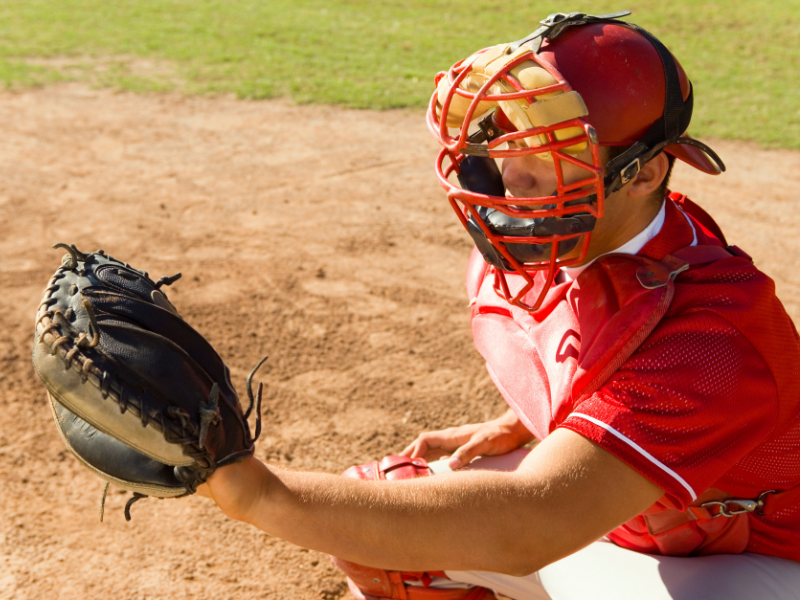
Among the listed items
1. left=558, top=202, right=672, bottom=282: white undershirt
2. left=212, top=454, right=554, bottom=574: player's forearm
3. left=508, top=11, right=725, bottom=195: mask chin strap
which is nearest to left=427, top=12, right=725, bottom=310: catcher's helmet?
left=508, top=11, right=725, bottom=195: mask chin strap

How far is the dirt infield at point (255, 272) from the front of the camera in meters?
2.81

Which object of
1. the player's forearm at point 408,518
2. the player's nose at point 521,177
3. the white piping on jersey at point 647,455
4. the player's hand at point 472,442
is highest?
the player's nose at point 521,177

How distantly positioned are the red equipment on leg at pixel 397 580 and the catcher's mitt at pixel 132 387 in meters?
0.80

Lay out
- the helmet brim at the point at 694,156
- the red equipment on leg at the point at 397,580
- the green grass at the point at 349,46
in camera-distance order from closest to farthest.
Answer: the helmet brim at the point at 694,156, the red equipment on leg at the point at 397,580, the green grass at the point at 349,46

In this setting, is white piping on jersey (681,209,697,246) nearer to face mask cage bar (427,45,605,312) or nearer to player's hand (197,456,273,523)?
face mask cage bar (427,45,605,312)

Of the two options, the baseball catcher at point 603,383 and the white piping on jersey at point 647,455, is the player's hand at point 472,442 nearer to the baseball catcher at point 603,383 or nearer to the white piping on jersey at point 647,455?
the baseball catcher at point 603,383

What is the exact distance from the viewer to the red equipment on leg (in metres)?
2.37

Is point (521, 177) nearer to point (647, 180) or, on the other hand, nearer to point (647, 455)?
point (647, 180)

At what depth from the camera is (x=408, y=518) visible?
1624mm

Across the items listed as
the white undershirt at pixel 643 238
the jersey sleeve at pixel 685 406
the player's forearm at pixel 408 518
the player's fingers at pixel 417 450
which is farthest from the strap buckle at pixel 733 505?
the player's fingers at pixel 417 450

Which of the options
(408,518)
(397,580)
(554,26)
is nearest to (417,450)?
(397,580)

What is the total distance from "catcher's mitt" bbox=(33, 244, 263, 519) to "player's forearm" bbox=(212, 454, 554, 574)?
13 cm

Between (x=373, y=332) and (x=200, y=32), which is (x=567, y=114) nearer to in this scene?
(x=373, y=332)

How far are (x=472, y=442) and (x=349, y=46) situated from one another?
7466mm
